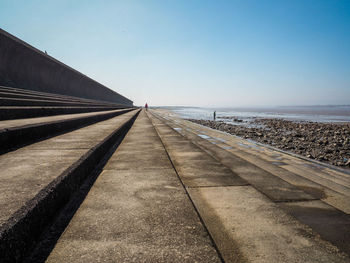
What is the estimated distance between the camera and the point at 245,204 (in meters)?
1.58

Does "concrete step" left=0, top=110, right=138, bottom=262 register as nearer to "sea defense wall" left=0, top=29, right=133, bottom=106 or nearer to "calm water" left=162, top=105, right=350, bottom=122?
"sea defense wall" left=0, top=29, right=133, bottom=106

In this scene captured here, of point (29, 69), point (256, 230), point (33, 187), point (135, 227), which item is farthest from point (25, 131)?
point (29, 69)

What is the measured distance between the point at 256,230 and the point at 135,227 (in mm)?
806

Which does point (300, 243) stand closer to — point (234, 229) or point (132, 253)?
point (234, 229)

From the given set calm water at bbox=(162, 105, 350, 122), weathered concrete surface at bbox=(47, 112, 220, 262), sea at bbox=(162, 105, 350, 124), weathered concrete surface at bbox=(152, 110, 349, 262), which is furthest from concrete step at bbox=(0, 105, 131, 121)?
calm water at bbox=(162, 105, 350, 122)

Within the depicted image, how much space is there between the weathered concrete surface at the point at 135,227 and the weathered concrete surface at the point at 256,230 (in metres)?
0.15

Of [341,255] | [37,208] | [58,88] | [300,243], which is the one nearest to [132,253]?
[37,208]

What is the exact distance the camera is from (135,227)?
1.13m

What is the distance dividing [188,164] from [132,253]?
1.86 metres

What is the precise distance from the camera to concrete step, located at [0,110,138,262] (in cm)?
83

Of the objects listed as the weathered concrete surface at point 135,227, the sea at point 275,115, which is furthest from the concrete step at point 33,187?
the sea at point 275,115

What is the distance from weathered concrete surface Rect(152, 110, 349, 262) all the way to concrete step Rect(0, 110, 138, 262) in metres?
1.02

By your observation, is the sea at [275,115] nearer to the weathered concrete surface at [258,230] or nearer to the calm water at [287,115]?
the calm water at [287,115]

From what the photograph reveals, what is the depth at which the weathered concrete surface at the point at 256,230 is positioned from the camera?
3.31 feet
